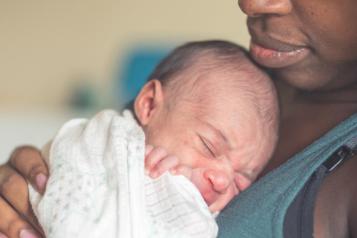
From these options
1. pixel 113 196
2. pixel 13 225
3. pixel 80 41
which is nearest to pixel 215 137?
pixel 113 196

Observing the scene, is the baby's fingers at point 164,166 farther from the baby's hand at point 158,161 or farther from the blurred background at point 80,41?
the blurred background at point 80,41

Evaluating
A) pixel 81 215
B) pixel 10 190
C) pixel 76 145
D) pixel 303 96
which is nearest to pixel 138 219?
pixel 81 215

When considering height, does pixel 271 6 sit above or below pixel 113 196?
above

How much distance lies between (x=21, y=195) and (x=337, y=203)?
473mm

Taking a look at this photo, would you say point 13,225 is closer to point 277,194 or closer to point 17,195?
point 17,195

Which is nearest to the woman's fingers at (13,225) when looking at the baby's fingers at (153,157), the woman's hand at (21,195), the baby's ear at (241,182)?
the woman's hand at (21,195)

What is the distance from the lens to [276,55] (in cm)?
112

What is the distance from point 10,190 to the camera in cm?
114

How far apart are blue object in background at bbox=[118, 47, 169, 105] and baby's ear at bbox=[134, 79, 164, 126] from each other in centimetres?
170

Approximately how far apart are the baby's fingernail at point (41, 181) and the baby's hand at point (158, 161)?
152 millimetres

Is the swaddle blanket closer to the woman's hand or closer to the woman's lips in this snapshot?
the woman's hand

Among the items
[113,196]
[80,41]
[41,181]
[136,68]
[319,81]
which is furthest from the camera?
[80,41]

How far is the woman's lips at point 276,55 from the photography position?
1.11 m

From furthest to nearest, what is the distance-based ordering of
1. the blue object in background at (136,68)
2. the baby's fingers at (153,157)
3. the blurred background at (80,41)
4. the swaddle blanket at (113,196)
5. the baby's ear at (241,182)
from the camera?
the blurred background at (80,41) < the blue object in background at (136,68) < the baby's ear at (241,182) < the baby's fingers at (153,157) < the swaddle blanket at (113,196)
